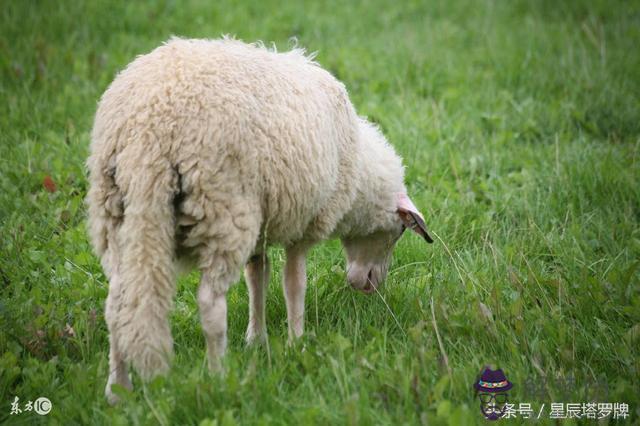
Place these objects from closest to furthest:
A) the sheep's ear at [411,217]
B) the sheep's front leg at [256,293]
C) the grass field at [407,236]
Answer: the grass field at [407,236] → the sheep's front leg at [256,293] → the sheep's ear at [411,217]

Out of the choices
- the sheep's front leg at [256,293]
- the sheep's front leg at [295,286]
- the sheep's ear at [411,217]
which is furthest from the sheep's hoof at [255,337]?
the sheep's ear at [411,217]

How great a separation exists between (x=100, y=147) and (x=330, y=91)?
1.17 meters

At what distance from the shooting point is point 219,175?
8.79 ft

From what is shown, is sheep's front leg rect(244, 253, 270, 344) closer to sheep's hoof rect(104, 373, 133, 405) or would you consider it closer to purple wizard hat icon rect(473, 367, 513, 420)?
sheep's hoof rect(104, 373, 133, 405)

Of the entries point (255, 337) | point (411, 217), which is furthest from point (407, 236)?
point (255, 337)

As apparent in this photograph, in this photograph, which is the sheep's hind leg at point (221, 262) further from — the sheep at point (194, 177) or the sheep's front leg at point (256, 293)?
the sheep's front leg at point (256, 293)

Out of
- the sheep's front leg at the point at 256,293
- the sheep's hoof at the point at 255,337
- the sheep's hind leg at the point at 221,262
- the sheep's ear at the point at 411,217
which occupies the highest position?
the sheep's hind leg at the point at 221,262

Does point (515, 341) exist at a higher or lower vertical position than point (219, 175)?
lower

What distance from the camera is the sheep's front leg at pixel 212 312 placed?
2.76 metres

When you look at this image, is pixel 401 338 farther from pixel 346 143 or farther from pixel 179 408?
pixel 179 408

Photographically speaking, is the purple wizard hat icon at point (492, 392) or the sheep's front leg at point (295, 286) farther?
the sheep's front leg at point (295, 286)

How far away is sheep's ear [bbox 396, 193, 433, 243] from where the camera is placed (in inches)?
149

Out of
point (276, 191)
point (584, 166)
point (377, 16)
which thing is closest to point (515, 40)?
point (377, 16)

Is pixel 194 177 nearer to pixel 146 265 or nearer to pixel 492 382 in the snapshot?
pixel 146 265
